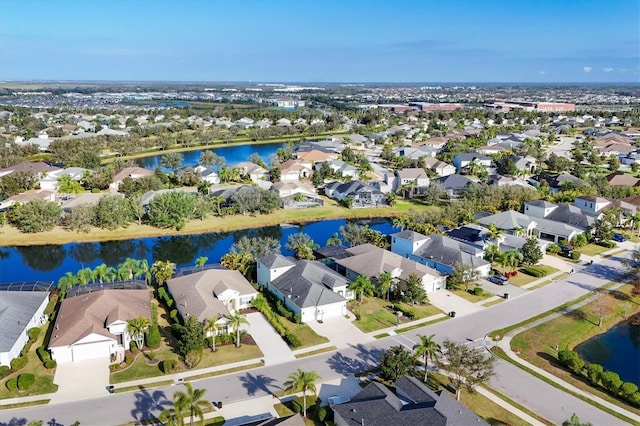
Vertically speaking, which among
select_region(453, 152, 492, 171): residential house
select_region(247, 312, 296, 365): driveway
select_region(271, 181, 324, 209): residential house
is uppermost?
select_region(453, 152, 492, 171): residential house

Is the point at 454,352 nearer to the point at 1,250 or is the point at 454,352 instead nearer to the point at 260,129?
the point at 1,250

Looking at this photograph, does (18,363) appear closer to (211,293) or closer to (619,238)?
(211,293)

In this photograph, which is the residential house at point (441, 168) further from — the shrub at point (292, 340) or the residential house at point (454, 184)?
the shrub at point (292, 340)

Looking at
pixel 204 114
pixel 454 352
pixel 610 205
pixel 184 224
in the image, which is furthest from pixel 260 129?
pixel 454 352

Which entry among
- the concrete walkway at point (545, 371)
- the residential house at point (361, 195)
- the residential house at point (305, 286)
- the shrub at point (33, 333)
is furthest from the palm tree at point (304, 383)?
the residential house at point (361, 195)

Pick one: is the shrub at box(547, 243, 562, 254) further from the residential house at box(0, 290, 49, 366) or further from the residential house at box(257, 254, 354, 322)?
the residential house at box(0, 290, 49, 366)

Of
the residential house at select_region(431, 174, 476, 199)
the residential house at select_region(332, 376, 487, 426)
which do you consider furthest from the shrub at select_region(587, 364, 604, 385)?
the residential house at select_region(431, 174, 476, 199)
